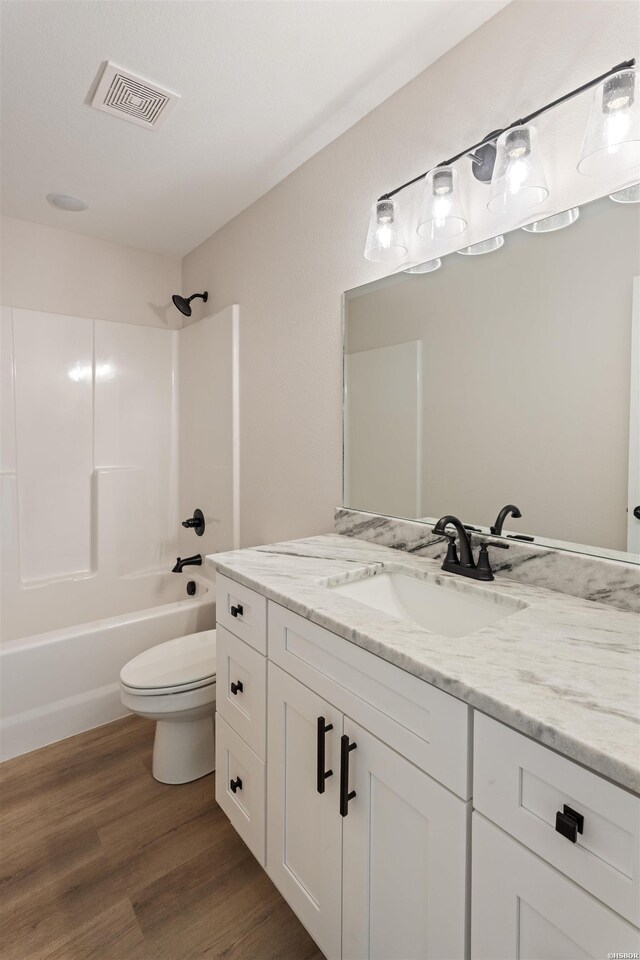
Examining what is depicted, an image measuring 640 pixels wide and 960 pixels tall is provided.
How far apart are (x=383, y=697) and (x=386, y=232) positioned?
1335 mm

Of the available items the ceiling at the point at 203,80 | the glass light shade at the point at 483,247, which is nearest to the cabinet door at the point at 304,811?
the glass light shade at the point at 483,247

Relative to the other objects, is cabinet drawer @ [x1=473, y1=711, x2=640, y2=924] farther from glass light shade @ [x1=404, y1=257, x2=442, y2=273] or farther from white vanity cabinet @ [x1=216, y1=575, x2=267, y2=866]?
glass light shade @ [x1=404, y1=257, x2=442, y2=273]

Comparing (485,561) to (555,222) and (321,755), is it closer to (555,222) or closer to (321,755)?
(321,755)

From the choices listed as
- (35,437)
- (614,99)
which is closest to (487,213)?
(614,99)

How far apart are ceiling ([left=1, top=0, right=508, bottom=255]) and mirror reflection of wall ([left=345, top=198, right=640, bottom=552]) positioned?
2.07 ft

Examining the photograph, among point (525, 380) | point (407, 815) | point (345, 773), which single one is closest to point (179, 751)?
point (345, 773)

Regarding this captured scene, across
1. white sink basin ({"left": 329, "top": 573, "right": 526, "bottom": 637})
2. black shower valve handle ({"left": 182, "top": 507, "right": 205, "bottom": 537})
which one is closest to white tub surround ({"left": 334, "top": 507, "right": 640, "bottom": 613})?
white sink basin ({"left": 329, "top": 573, "right": 526, "bottom": 637})

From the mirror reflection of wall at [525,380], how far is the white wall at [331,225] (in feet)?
0.43

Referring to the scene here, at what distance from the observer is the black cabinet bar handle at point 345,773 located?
96 cm

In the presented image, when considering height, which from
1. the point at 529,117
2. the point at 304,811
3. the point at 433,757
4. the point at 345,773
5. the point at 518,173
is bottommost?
the point at 304,811

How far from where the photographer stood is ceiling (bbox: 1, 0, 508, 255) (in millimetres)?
1301

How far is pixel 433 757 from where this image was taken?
791mm

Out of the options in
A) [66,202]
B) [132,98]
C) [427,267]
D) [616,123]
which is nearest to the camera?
[616,123]

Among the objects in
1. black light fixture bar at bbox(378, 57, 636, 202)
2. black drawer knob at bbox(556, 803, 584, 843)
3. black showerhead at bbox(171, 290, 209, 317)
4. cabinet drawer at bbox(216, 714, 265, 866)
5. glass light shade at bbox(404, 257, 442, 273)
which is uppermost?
black showerhead at bbox(171, 290, 209, 317)
